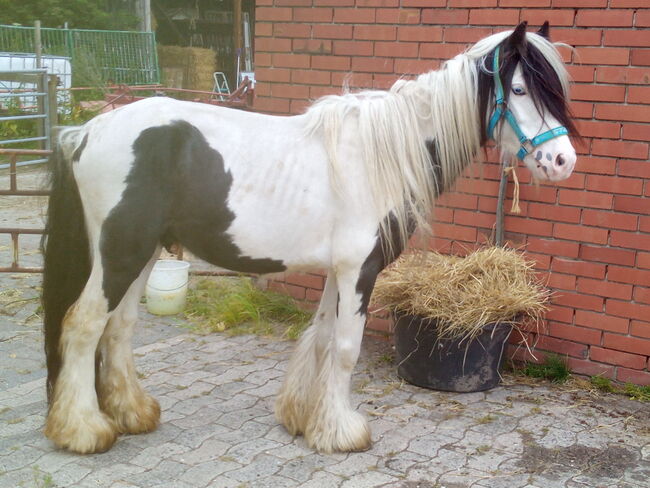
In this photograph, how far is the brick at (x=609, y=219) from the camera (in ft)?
13.3

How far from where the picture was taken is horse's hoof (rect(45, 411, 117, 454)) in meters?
3.15

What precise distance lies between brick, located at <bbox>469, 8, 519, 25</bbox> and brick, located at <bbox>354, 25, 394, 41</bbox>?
0.55 metres

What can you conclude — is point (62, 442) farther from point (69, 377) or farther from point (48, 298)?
point (48, 298)

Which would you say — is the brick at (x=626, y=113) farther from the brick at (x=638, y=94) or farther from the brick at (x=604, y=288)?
the brick at (x=604, y=288)

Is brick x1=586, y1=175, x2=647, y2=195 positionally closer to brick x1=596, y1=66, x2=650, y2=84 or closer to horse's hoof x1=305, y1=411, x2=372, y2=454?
brick x1=596, y1=66, x2=650, y2=84

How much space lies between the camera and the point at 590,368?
4254 millimetres

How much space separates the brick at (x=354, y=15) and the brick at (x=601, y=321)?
234cm

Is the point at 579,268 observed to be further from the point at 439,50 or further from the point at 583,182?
the point at 439,50

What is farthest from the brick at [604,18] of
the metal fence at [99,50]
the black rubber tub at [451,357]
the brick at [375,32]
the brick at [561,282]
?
the metal fence at [99,50]

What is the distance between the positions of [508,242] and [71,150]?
103 inches

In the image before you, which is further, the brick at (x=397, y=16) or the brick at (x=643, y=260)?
the brick at (x=397, y=16)

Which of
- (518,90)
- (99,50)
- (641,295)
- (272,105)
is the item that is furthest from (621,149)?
(99,50)

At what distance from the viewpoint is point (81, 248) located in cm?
322

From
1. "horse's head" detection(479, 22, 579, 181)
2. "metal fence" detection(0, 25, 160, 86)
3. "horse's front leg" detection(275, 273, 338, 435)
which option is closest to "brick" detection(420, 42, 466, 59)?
"horse's head" detection(479, 22, 579, 181)
